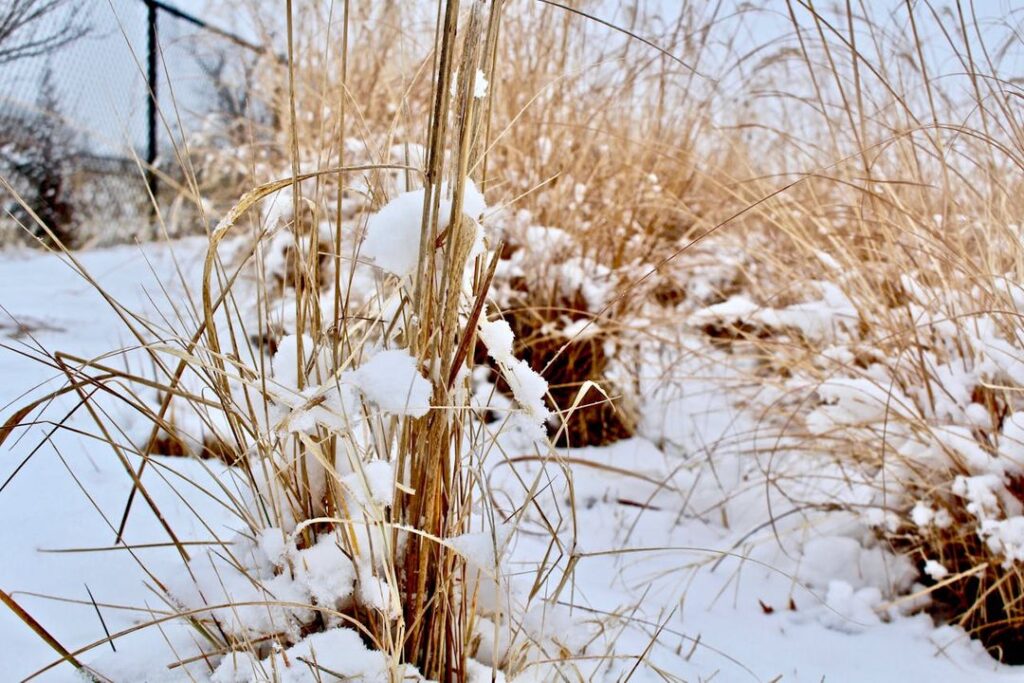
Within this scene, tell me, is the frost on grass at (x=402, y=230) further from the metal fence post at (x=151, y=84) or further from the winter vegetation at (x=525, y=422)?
the metal fence post at (x=151, y=84)

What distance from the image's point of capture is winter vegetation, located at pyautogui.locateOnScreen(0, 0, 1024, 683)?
554 mm

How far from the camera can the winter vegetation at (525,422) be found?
554mm

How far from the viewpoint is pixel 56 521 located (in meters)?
0.81

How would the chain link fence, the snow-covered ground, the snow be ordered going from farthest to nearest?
the chain link fence < the snow-covered ground < the snow

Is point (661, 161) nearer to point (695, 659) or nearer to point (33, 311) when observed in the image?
point (695, 659)

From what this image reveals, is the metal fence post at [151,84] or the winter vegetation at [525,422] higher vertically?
the metal fence post at [151,84]

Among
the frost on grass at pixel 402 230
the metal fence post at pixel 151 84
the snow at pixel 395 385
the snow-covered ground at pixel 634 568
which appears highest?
the metal fence post at pixel 151 84

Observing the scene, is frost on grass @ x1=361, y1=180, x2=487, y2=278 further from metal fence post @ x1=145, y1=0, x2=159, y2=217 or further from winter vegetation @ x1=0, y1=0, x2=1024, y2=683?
metal fence post @ x1=145, y1=0, x2=159, y2=217

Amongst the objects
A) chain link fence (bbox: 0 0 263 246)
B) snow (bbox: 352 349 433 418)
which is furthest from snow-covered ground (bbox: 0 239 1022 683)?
chain link fence (bbox: 0 0 263 246)

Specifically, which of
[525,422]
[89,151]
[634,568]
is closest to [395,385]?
[525,422]

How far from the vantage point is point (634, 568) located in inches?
47.3

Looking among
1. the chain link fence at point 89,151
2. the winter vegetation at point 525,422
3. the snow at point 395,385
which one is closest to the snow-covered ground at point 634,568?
the winter vegetation at point 525,422

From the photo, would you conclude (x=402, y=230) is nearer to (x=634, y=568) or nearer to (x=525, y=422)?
(x=525, y=422)

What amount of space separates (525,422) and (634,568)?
780mm
